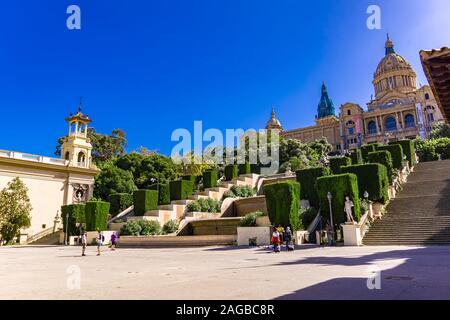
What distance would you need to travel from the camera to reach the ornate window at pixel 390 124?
3954 inches

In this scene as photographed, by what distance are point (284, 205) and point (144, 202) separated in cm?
1791

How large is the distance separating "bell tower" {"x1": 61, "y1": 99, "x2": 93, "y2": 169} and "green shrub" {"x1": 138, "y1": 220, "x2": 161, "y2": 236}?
1962 centimetres

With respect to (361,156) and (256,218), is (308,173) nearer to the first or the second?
(256,218)

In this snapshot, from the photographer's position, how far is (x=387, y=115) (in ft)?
336

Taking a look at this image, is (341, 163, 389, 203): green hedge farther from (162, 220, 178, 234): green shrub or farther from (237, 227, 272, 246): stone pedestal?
(162, 220, 178, 234): green shrub

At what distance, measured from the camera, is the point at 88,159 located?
49.6m

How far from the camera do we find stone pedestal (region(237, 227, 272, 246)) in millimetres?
23281

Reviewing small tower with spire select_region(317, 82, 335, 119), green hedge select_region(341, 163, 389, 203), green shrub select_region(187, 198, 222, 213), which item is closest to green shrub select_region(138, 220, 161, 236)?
→ green shrub select_region(187, 198, 222, 213)

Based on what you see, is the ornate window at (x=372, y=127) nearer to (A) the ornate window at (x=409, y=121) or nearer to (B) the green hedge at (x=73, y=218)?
(A) the ornate window at (x=409, y=121)

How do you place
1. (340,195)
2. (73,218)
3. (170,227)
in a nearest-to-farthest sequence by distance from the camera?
(340,195), (170,227), (73,218)

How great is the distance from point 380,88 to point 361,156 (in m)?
79.8

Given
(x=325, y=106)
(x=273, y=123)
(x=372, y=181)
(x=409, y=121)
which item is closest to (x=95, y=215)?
(x=372, y=181)

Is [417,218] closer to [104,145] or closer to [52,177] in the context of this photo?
[52,177]

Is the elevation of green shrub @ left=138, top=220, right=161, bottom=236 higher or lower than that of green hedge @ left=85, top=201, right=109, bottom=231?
lower
